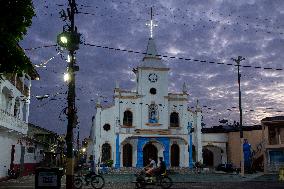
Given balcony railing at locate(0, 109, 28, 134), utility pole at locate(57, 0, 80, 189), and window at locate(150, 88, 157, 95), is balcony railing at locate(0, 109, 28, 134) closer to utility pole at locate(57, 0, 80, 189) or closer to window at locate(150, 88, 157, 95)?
utility pole at locate(57, 0, 80, 189)

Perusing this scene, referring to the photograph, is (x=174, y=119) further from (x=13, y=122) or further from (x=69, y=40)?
(x=69, y=40)

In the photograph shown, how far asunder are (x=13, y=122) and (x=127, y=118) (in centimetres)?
1731

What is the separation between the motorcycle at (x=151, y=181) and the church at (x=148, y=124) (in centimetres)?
2105

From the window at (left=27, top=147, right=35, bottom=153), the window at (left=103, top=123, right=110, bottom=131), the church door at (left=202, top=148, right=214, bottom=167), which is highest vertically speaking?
the window at (left=103, top=123, right=110, bottom=131)

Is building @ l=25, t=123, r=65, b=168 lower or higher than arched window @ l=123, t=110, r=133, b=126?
lower

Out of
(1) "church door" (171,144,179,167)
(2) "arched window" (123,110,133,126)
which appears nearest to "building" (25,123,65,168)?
(2) "arched window" (123,110,133,126)

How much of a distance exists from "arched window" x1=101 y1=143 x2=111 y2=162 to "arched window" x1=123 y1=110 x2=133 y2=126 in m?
3.34

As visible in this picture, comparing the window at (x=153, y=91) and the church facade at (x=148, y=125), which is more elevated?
the window at (x=153, y=91)

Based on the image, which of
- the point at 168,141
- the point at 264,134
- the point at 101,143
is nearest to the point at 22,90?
the point at 101,143

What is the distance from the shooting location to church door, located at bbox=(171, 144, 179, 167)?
42.3 meters

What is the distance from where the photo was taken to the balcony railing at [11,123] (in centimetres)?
2406

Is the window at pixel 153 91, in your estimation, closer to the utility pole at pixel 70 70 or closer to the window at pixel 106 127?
the window at pixel 106 127

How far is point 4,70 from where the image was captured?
1073 centimetres

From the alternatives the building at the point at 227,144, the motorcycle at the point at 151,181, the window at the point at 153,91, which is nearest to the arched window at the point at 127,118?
the window at the point at 153,91
